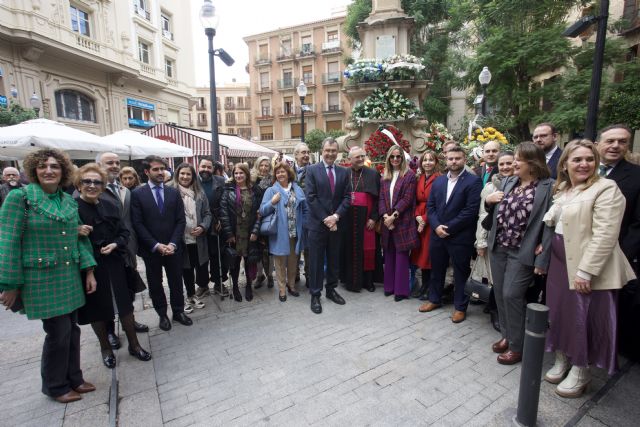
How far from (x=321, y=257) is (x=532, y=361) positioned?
273cm

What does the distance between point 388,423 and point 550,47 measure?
12.4 meters

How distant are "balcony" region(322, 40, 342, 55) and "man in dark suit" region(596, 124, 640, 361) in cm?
4047

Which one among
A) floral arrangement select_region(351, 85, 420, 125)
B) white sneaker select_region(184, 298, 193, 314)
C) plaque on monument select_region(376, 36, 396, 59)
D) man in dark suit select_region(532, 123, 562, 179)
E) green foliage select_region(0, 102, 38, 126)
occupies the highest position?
plaque on monument select_region(376, 36, 396, 59)

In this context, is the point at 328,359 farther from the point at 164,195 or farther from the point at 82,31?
the point at 82,31

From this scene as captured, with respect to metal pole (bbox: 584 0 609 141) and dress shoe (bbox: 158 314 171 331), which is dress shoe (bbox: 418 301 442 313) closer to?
dress shoe (bbox: 158 314 171 331)

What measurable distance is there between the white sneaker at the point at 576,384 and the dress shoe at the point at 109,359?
12.9 ft

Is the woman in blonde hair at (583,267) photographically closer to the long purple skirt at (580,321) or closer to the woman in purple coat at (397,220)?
the long purple skirt at (580,321)

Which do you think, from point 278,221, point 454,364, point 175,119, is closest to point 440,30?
point 175,119

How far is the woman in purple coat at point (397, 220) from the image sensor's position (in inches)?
176

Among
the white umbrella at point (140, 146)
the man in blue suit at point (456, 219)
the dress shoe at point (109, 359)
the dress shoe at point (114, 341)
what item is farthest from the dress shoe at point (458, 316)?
the white umbrella at point (140, 146)

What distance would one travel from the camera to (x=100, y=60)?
18406 millimetres

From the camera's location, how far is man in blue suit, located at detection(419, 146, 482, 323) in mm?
3812

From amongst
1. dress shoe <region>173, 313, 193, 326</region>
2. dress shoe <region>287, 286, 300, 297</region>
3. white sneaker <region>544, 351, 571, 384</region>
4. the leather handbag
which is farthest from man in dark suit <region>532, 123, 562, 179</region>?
dress shoe <region>173, 313, 193, 326</region>

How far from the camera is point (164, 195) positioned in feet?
12.8
